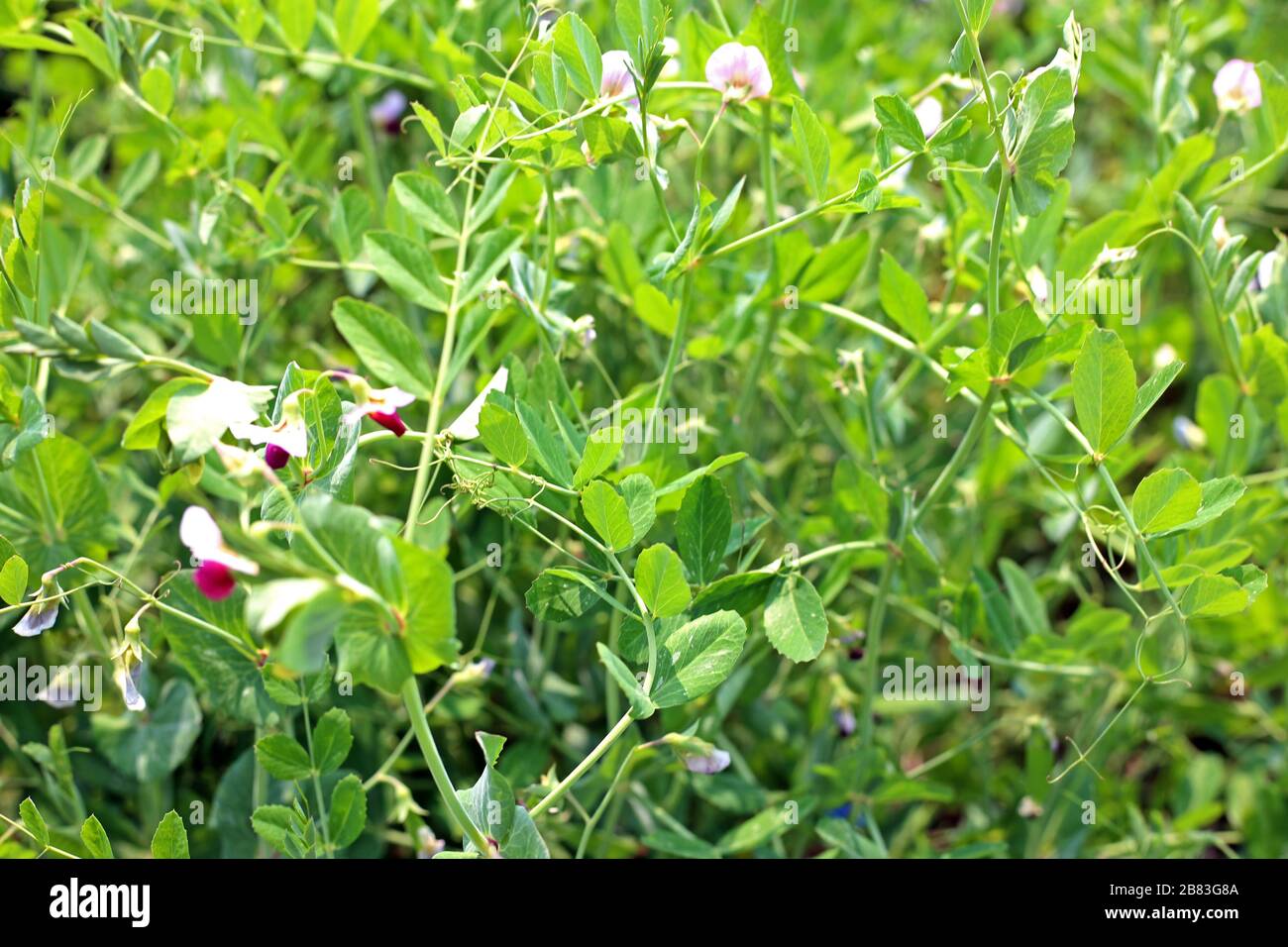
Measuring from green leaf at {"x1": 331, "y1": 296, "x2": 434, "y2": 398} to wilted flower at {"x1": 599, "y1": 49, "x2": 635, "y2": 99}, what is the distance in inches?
8.2

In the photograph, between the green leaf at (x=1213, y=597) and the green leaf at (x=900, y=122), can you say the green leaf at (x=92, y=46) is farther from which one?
the green leaf at (x=1213, y=597)

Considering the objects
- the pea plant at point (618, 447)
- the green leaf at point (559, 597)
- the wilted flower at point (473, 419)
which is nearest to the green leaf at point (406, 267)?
the pea plant at point (618, 447)

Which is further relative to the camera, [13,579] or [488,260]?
[488,260]

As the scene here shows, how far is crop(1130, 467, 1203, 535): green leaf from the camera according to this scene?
28.4 inches

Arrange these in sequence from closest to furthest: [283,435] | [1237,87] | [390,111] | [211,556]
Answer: [211,556] → [283,435] → [1237,87] → [390,111]

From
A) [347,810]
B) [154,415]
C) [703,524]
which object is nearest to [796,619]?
[703,524]

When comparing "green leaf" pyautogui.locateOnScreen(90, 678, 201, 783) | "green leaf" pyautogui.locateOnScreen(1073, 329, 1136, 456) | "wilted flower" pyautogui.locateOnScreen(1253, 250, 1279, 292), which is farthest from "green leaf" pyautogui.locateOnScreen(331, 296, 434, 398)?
"wilted flower" pyautogui.locateOnScreen(1253, 250, 1279, 292)

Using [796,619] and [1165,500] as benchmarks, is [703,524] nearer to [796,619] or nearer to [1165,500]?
[796,619]

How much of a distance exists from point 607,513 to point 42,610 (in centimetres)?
35

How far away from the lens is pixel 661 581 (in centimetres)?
70

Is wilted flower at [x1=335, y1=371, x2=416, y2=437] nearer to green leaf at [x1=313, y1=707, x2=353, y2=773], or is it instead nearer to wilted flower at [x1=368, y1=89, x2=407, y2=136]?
green leaf at [x1=313, y1=707, x2=353, y2=773]

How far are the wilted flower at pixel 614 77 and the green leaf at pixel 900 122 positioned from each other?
153mm
